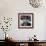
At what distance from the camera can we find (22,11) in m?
5.41

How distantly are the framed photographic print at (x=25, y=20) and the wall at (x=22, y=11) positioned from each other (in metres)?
0.11

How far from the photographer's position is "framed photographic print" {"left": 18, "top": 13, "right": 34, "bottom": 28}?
5.41 metres

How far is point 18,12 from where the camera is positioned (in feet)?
17.7

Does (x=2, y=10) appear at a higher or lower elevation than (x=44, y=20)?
higher

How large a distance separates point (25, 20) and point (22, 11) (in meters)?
0.36

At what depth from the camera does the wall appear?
5.39 metres

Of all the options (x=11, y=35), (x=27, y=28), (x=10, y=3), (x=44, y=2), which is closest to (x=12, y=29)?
(x=11, y=35)

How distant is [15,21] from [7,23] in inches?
12.3

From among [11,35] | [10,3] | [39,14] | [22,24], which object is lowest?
[11,35]

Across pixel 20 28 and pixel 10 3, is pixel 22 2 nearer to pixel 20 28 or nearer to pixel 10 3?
pixel 10 3

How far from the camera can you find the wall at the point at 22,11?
17.7 feet

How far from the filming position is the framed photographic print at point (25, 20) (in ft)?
17.7

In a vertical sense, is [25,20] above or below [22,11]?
below

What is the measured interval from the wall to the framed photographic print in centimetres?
11
